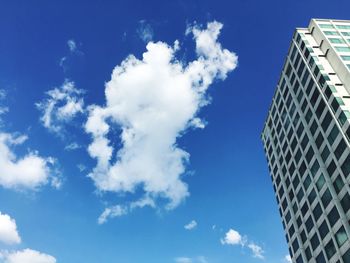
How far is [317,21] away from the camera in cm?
6359

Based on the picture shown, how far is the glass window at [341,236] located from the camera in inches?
1774

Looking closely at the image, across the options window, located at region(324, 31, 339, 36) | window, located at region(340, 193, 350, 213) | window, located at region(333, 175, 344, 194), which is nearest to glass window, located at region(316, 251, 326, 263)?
window, located at region(340, 193, 350, 213)

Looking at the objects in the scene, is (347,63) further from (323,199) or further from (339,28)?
(323,199)

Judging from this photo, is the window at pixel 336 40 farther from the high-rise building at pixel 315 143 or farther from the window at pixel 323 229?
the window at pixel 323 229

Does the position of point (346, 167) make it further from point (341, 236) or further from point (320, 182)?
point (341, 236)

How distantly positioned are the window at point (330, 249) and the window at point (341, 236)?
1615 millimetres

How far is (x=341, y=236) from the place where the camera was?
4584cm

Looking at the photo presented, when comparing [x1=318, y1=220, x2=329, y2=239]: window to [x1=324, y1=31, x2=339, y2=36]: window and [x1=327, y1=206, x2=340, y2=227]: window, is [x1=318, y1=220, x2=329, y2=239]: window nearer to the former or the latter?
[x1=327, y1=206, x2=340, y2=227]: window

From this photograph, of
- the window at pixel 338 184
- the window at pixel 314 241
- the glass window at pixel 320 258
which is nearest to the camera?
the window at pixel 338 184

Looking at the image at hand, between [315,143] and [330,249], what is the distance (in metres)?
15.8

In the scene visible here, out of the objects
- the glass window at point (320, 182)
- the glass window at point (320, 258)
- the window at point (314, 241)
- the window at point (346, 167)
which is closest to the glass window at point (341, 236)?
the glass window at point (320, 258)

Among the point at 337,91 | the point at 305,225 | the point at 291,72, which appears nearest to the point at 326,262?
the point at 305,225

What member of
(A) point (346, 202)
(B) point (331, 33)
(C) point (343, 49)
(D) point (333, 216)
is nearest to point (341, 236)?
(D) point (333, 216)

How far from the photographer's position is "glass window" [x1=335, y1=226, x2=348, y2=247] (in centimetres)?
4506
